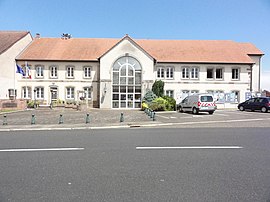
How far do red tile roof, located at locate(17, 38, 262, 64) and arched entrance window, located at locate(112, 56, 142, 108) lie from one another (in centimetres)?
454

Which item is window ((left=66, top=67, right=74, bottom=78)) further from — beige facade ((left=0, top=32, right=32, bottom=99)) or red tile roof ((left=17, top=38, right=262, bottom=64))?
beige facade ((left=0, top=32, right=32, bottom=99))

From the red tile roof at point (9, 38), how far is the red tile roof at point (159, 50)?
6.47 ft

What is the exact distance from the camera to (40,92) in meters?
31.2

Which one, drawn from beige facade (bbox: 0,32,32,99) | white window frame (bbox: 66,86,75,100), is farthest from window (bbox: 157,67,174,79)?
beige facade (bbox: 0,32,32,99)

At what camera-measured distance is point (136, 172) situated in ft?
15.9

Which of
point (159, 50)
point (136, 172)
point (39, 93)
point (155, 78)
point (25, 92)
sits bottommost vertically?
point (136, 172)

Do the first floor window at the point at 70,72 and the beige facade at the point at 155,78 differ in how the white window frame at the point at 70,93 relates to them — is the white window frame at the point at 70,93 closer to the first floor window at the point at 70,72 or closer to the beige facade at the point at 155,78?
the beige facade at the point at 155,78

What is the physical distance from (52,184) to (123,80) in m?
25.1

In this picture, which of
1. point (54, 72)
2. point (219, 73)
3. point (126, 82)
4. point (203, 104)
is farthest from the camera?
point (219, 73)

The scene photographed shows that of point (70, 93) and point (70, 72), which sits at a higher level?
point (70, 72)

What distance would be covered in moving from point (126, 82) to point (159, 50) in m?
9.17

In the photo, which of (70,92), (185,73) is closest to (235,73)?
(185,73)

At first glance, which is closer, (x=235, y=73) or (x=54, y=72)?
(x=54, y=72)

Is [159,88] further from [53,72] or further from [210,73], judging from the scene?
[53,72]
